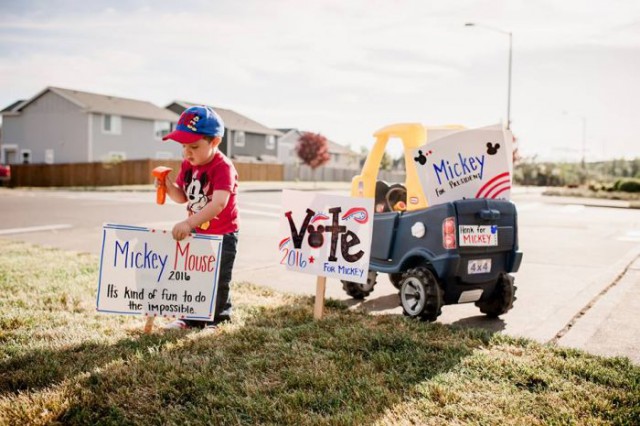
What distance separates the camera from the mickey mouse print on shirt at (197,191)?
4594 mm

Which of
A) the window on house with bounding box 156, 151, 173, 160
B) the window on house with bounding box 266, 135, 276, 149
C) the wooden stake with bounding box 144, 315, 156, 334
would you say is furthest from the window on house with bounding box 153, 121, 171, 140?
the wooden stake with bounding box 144, 315, 156, 334

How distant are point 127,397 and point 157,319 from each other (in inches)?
70.7

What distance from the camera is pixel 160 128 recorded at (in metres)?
49.2

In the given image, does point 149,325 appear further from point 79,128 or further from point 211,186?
point 79,128

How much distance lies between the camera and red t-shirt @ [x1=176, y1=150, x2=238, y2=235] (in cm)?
449

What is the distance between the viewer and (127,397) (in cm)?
315

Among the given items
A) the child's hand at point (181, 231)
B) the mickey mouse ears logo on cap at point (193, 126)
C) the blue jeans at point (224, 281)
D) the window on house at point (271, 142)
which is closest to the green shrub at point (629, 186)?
the blue jeans at point (224, 281)

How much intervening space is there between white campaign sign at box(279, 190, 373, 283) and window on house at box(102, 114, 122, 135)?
4326cm

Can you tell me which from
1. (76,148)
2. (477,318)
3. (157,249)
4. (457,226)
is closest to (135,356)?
(157,249)

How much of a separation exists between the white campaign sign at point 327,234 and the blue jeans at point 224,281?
1.95 ft

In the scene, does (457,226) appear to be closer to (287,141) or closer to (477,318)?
(477,318)

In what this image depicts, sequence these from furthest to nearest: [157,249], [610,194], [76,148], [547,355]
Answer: [76,148] < [610,194] < [157,249] < [547,355]

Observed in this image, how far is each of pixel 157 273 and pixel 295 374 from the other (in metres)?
1.49

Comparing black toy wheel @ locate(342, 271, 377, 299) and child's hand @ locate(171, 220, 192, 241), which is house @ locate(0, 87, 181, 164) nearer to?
black toy wheel @ locate(342, 271, 377, 299)
